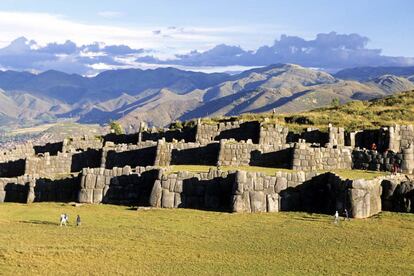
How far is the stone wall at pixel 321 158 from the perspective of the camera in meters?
49.2

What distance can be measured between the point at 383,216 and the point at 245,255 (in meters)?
11.7

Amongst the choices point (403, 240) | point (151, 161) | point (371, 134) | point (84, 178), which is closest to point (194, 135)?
point (151, 161)

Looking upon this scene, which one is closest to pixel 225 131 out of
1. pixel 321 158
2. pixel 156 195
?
pixel 321 158

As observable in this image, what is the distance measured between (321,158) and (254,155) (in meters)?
5.93

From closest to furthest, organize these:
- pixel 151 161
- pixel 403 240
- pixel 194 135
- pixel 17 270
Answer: pixel 17 270 < pixel 403 240 < pixel 151 161 < pixel 194 135

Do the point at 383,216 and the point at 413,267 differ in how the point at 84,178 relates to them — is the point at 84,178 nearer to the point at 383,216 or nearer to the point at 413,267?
the point at 383,216

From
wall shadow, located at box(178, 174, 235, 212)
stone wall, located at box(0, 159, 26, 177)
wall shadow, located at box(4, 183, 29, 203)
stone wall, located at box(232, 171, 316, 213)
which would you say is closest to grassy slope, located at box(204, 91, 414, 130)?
stone wall, located at box(0, 159, 26, 177)

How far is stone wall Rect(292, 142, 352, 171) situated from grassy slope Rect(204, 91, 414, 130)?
1768 centimetres

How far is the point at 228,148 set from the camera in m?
53.0

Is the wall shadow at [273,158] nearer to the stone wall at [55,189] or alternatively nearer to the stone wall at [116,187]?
the stone wall at [116,187]

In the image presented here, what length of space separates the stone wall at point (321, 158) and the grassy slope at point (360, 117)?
17.7 metres

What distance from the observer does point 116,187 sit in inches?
1703

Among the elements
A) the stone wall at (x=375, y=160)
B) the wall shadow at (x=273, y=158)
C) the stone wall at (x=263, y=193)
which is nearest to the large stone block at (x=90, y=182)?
the stone wall at (x=263, y=193)

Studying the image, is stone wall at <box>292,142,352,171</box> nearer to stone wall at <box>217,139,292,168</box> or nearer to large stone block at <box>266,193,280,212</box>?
stone wall at <box>217,139,292,168</box>
